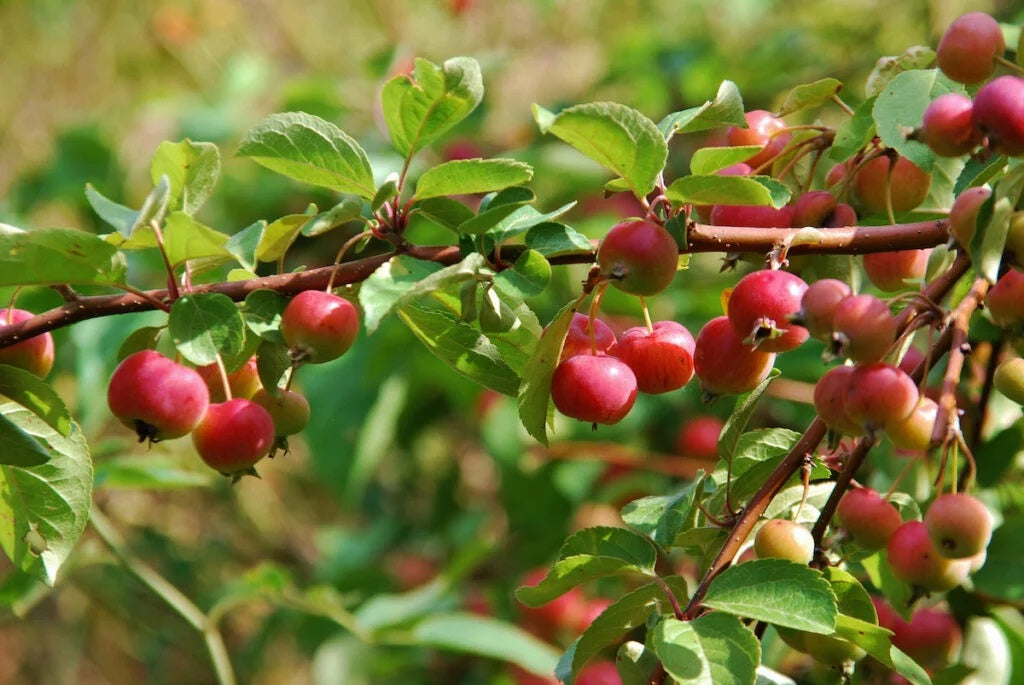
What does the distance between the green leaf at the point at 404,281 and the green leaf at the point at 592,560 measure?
22cm

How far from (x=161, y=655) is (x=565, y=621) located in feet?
5.22

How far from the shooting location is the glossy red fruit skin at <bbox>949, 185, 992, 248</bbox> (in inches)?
28.8

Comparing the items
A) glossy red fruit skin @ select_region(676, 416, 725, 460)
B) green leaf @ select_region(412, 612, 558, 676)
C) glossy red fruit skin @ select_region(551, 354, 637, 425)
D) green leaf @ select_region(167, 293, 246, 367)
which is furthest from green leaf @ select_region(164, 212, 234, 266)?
glossy red fruit skin @ select_region(676, 416, 725, 460)

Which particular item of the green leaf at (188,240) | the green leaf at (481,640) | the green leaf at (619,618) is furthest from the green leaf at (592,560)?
the green leaf at (481,640)

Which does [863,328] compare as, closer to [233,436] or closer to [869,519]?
[869,519]

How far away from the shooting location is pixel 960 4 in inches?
93.2

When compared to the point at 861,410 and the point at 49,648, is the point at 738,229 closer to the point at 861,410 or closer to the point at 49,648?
the point at 861,410

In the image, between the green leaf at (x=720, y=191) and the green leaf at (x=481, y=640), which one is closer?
the green leaf at (x=720, y=191)

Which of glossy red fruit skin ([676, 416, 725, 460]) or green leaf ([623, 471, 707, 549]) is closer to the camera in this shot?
green leaf ([623, 471, 707, 549])

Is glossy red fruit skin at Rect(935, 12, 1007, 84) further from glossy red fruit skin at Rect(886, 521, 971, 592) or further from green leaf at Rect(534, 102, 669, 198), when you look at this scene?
→ glossy red fruit skin at Rect(886, 521, 971, 592)

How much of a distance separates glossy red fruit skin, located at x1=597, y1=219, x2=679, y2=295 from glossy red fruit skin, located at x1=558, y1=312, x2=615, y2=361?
0.38ft

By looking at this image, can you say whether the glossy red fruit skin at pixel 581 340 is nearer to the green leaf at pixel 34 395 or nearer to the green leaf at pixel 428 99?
the green leaf at pixel 428 99

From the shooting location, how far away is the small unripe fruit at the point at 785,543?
82cm

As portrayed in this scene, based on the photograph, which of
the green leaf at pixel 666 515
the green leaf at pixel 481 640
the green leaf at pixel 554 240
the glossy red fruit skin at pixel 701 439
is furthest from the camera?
the glossy red fruit skin at pixel 701 439
